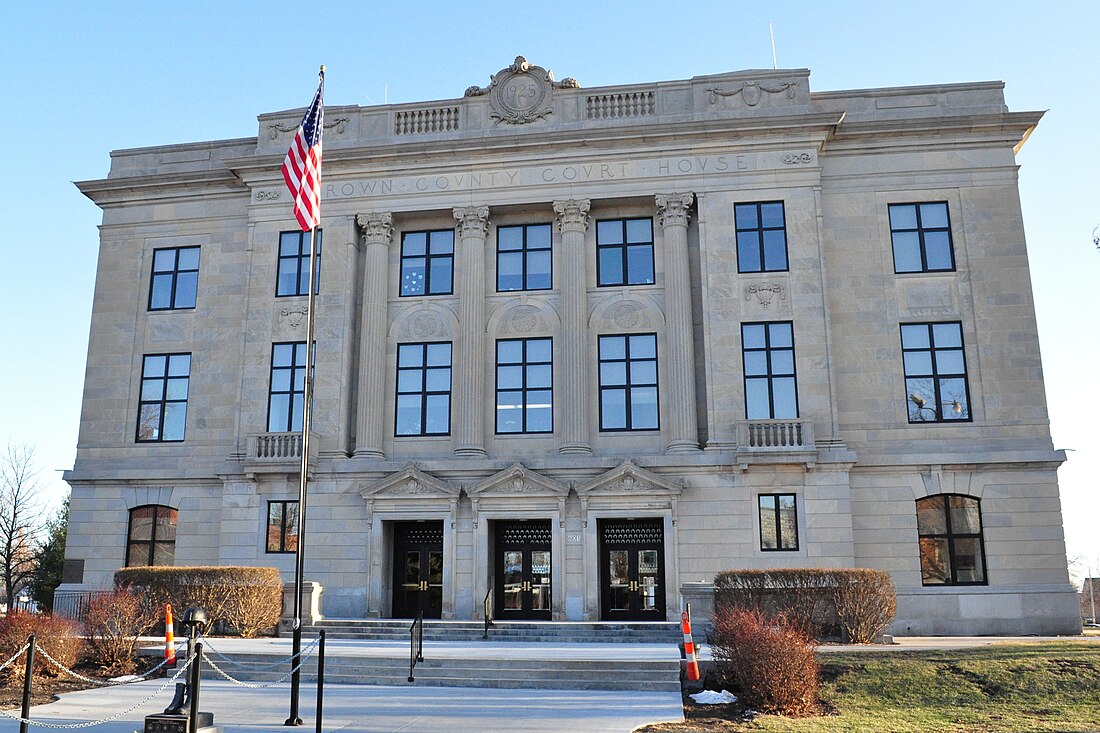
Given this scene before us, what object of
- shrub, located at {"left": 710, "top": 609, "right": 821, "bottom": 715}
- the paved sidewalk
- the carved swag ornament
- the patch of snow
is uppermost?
the carved swag ornament

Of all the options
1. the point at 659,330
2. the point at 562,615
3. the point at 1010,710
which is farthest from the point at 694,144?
the point at 1010,710

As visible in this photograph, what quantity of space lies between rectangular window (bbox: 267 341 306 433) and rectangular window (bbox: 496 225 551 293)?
6.82m

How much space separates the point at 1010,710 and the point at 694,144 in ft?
63.9

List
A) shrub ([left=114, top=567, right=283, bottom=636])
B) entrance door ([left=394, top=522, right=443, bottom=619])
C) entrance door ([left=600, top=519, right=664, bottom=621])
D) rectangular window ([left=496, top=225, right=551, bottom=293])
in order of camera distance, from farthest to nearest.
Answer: rectangular window ([left=496, top=225, right=551, bottom=293]) → entrance door ([left=394, top=522, right=443, bottom=619]) → entrance door ([left=600, top=519, right=664, bottom=621]) → shrub ([left=114, top=567, right=283, bottom=636])

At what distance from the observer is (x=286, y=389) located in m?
29.8

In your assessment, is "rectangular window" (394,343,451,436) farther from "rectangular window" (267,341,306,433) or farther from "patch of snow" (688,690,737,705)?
"patch of snow" (688,690,737,705)

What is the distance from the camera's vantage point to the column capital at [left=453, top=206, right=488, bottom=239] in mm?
30109

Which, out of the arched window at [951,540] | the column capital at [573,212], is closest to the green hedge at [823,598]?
the arched window at [951,540]

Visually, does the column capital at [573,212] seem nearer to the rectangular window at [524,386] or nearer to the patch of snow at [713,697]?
the rectangular window at [524,386]

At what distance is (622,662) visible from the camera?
17.6 meters

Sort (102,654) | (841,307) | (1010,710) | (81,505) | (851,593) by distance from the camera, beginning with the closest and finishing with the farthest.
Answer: (1010,710) < (102,654) < (851,593) < (841,307) < (81,505)

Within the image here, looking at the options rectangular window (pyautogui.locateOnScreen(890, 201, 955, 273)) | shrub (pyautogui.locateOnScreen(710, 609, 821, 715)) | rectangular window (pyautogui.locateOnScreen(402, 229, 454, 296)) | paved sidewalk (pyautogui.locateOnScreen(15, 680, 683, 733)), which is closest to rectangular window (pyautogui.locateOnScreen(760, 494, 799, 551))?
rectangular window (pyautogui.locateOnScreen(890, 201, 955, 273))

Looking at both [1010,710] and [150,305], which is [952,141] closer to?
[1010,710]

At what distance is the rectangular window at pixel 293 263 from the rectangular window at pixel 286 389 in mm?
1869
